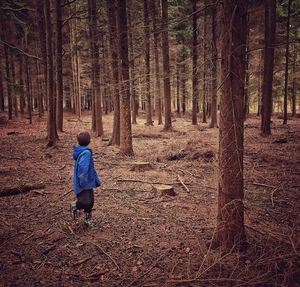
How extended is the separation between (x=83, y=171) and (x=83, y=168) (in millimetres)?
60

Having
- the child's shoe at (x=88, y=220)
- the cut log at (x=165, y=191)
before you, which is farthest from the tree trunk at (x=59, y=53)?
the child's shoe at (x=88, y=220)

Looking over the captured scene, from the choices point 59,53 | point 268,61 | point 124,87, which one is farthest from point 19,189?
point 268,61

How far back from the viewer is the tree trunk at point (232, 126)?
3.89m

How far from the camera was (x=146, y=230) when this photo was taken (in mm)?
5465

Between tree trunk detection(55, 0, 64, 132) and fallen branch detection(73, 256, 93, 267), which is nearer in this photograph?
fallen branch detection(73, 256, 93, 267)

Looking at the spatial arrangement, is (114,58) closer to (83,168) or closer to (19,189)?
(19,189)

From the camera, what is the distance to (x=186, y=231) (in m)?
5.34

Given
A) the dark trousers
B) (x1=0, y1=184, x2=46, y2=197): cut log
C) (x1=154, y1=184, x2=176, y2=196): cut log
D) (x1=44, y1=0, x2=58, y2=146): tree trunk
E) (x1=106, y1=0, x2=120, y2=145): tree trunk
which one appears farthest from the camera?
(x1=44, y1=0, x2=58, y2=146): tree trunk

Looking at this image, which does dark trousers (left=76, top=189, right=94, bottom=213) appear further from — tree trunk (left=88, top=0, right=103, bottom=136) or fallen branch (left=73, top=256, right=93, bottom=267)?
tree trunk (left=88, top=0, right=103, bottom=136)

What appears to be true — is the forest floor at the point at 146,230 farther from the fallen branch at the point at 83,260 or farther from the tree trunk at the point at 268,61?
the tree trunk at the point at 268,61

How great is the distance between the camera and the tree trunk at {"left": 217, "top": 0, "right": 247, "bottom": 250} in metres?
3.89

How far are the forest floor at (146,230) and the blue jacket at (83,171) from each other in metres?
0.95

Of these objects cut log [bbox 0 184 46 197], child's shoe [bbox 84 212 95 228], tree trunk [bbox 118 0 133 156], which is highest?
tree trunk [bbox 118 0 133 156]

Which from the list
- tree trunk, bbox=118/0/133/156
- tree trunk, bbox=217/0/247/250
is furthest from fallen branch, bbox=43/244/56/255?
tree trunk, bbox=118/0/133/156
